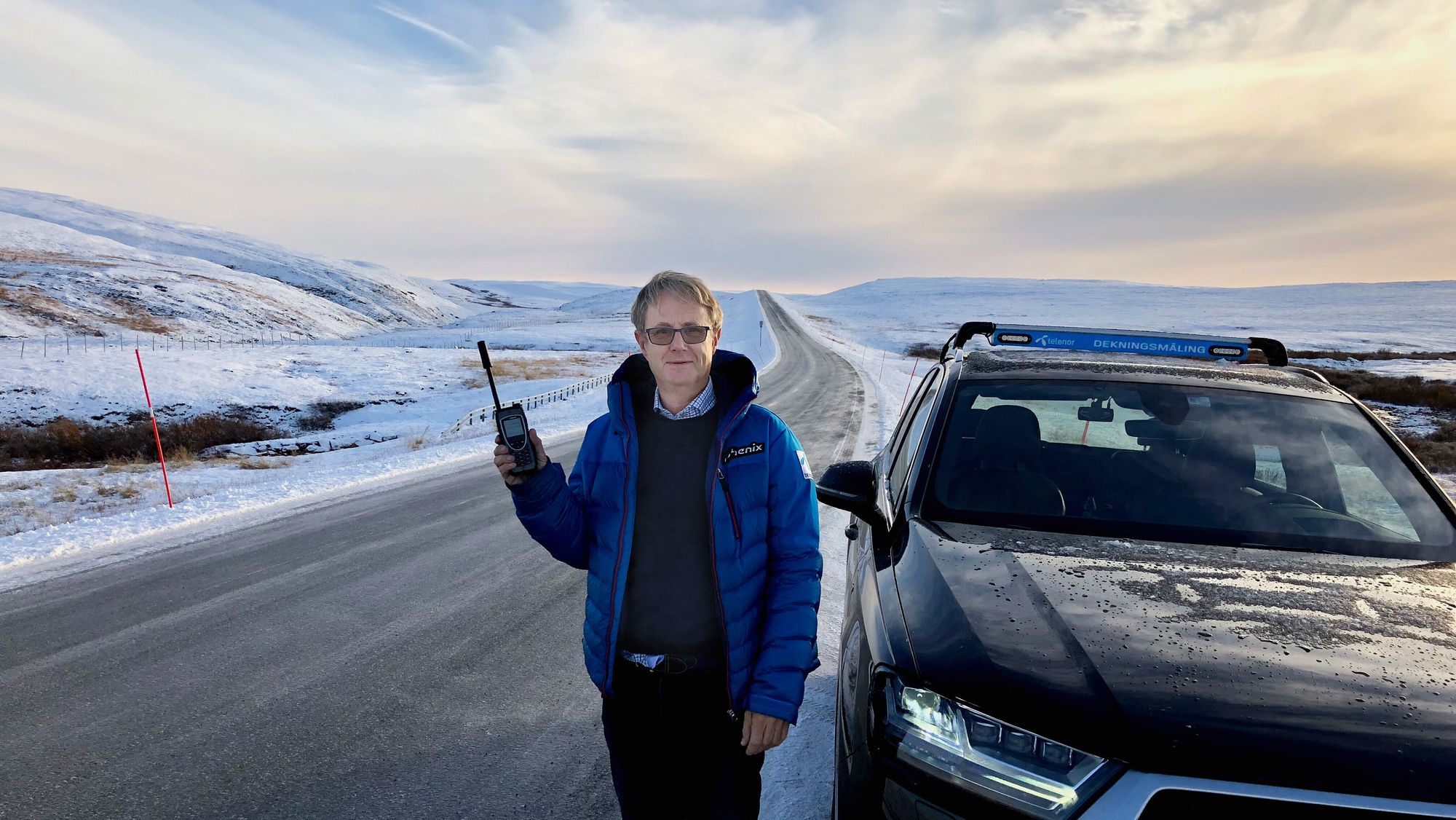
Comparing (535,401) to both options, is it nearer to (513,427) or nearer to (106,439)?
(106,439)

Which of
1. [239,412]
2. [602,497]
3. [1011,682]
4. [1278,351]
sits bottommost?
[239,412]

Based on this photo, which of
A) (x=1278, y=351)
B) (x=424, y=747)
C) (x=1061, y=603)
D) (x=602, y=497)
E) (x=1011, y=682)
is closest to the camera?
(x=1011, y=682)

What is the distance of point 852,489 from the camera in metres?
2.84

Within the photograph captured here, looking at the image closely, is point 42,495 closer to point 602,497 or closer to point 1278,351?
point 602,497

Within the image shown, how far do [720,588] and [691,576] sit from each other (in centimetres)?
10

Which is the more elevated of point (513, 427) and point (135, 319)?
point (135, 319)

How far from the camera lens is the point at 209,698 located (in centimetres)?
380

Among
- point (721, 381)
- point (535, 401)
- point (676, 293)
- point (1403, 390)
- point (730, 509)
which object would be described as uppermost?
point (676, 293)

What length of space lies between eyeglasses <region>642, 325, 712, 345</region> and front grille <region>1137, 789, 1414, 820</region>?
1.51 metres

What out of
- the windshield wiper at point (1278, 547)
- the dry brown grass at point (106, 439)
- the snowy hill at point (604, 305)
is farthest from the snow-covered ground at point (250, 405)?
the snowy hill at point (604, 305)

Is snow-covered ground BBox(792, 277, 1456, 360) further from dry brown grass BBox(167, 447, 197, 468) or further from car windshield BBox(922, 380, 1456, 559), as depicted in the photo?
car windshield BBox(922, 380, 1456, 559)

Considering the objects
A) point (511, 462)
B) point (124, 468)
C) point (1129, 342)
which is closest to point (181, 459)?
point (124, 468)

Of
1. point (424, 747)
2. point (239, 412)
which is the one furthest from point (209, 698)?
point (239, 412)

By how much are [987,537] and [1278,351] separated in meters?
2.40
